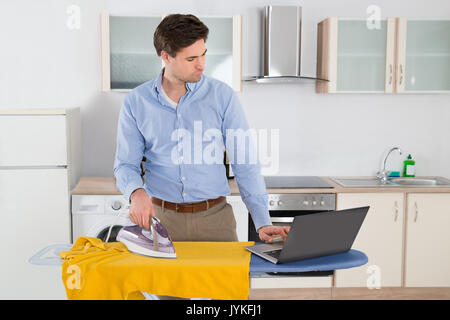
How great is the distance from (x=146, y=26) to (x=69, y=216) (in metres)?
1.30

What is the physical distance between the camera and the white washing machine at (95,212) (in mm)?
3043

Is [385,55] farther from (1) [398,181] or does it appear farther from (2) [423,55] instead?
(1) [398,181]

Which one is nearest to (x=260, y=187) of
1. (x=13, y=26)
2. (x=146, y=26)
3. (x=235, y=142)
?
(x=235, y=142)

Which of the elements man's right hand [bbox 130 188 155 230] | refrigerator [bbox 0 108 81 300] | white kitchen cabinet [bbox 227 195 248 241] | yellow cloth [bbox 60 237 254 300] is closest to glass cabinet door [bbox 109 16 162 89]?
refrigerator [bbox 0 108 81 300]

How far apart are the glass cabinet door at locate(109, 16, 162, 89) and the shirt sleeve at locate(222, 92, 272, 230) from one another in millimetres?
1441

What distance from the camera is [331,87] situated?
3369 millimetres

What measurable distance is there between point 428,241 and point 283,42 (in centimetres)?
161

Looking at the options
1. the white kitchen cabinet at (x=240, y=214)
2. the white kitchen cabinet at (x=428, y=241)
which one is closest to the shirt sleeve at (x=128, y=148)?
the white kitchen cabinet at (x=240, y=214)

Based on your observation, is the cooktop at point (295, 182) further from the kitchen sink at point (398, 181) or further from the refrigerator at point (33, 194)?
the refrigerator at point (33, 194)

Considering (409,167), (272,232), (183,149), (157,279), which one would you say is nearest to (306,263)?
(272,232)

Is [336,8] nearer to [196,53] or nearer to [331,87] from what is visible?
[331,87]

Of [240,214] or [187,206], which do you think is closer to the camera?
[187,206]

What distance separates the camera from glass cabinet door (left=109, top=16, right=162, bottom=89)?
3.24 metres

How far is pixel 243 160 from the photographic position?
1.99 metres
